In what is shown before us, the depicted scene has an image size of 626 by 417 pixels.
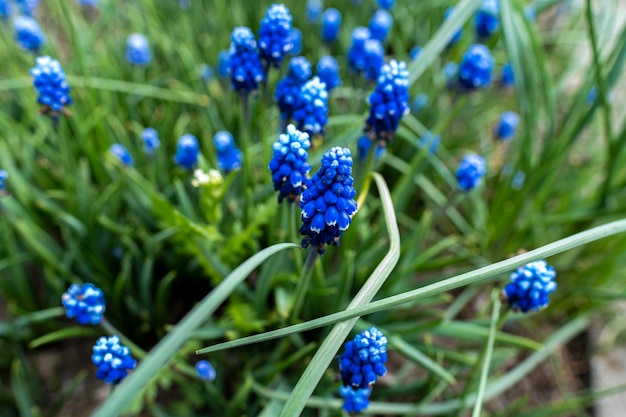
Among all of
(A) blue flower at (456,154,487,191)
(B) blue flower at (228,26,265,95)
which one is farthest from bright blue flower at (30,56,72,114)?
(A) blue flower at (456,154,487,191)

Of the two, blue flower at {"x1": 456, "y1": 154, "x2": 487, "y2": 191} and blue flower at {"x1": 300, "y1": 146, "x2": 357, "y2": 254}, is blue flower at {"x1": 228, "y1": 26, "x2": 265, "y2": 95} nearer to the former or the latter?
Result: blue flower at {"x1": 300, "y1": 146, "x2": 357, "y2": 254}

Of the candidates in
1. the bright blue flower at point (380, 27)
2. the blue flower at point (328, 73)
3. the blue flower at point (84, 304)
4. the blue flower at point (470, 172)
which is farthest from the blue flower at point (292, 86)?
the bright blue flower at point (380, 27)

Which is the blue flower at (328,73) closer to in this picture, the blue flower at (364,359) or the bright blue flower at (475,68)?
the bright blue flower at (475,68)

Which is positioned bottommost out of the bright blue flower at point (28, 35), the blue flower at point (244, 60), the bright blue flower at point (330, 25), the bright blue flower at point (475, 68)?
the bright blue flower at point (475, 68)

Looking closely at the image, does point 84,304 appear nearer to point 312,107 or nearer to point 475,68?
A: point 312,107

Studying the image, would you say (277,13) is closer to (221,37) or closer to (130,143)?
(130,143)

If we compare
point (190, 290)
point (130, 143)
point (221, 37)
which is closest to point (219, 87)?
point (221, 37)

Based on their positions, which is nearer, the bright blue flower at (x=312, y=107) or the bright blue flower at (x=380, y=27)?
the bright blue flower at (x=312, y=107)
